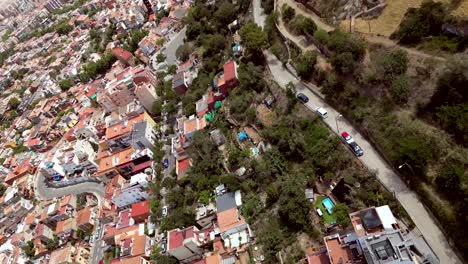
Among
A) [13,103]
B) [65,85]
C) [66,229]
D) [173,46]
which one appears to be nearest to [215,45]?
[173,46]

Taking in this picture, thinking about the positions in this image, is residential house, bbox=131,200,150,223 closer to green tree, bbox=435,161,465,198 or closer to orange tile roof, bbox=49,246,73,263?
orange tile roof, bbox=49,246,73,263

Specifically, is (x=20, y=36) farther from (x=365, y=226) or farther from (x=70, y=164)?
(x=365, y=226)

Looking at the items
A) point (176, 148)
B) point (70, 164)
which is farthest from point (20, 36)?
point (176, 148)

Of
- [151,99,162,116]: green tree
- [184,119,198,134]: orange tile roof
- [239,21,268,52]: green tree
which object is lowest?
[184,119,198,134]: orange tile roof

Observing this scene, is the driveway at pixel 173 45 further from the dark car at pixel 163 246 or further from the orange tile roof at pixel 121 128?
the dark car at pixel 163 246

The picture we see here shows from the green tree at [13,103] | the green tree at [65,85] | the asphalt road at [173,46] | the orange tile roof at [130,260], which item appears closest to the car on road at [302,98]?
the orange tile roof at [130,260]

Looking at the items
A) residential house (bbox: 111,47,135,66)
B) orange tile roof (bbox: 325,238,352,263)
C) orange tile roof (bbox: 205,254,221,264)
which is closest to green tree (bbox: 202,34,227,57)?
residential house (bbox: 111,47,135,66)
